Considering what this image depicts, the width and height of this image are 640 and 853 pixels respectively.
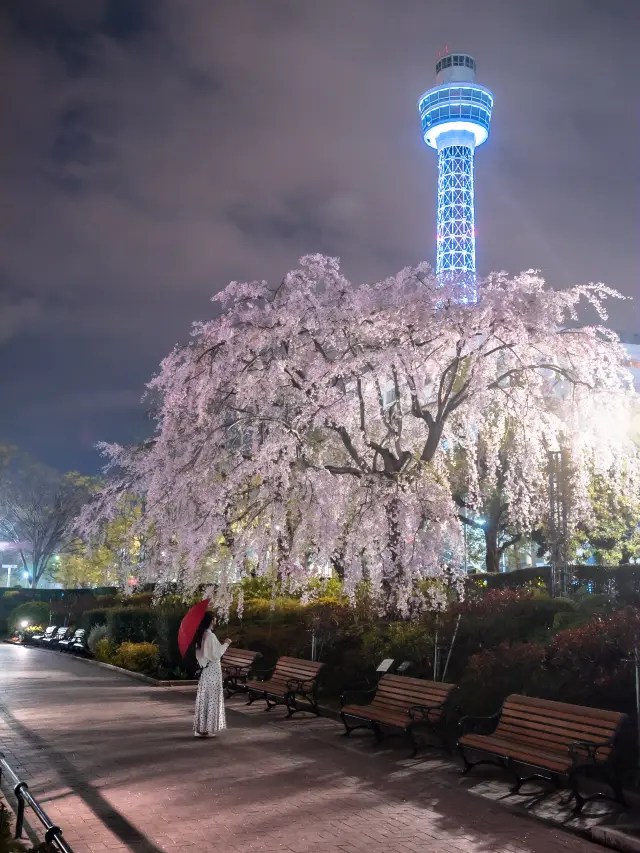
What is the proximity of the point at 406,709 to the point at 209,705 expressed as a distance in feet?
9.10

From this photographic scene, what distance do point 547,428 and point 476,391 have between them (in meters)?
1.55

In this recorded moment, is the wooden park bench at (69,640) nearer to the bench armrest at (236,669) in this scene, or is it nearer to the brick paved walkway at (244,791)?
the bench armrest at (236,669)

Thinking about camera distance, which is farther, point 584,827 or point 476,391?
point 476,391

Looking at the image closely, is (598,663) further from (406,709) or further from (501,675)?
(406,709)

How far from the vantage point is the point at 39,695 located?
1603cm

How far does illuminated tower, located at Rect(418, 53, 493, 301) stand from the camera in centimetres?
8794

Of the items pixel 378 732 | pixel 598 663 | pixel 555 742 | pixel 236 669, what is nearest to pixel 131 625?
pixel 236 669

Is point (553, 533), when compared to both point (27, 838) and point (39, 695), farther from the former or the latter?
point (27, 838)

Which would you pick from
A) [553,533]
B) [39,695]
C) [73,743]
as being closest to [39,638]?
[39,695]

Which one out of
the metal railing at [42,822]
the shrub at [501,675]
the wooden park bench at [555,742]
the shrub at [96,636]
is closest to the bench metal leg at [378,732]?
the shrub at [501,675]

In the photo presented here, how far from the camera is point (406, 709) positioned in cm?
1084

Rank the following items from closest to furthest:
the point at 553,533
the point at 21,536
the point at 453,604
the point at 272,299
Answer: the point at 453,604, the point at 272,299, the point at 553,533, the point at 21,536

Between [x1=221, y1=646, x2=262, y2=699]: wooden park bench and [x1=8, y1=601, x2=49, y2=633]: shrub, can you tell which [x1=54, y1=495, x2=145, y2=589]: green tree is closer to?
[x1=8, y1=601, x2=49, y2=633]: shrub

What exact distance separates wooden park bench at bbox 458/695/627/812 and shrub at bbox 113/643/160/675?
1220 centimetres
